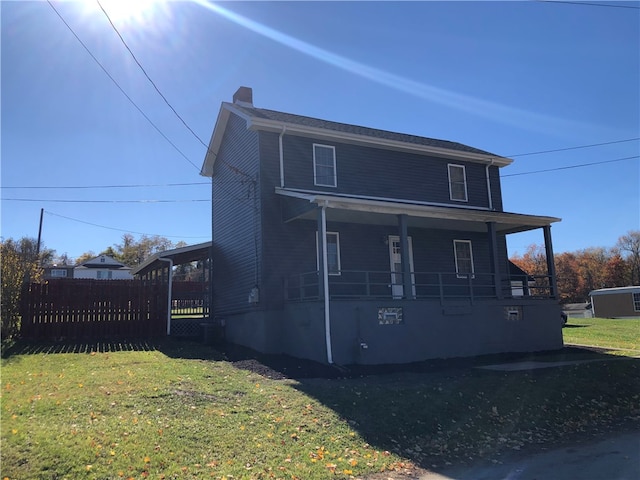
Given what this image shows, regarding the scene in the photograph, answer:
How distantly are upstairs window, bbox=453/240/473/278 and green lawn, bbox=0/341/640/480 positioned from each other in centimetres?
733

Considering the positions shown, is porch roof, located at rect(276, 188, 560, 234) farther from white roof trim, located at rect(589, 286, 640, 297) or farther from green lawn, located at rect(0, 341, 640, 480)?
white roof trim, located at rect(589, 286, 640, 297)

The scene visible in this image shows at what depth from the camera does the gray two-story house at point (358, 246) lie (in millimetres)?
13258

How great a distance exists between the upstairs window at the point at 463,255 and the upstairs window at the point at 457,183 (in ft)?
5.90

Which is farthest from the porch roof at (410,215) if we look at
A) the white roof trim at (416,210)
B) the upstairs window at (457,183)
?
the upstairs window at (457,183)

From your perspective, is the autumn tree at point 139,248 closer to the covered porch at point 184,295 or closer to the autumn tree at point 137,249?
the autumn tree at point 137,249

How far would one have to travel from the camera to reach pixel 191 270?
247ft

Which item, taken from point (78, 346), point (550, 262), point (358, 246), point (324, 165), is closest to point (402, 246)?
point (358, 246)

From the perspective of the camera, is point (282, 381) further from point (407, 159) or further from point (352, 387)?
point (407, 159)

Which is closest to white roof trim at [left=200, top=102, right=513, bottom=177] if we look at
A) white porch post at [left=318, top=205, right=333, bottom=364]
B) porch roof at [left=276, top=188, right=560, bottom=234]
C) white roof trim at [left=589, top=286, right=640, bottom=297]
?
porch roof at [left=276, top=188, right=560, bottom=234]

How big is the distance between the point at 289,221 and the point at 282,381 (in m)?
6.50

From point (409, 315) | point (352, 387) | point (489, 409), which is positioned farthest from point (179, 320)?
point (489, 409)

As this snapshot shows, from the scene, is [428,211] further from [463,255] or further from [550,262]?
[550,262]

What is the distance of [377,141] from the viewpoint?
1766 cm

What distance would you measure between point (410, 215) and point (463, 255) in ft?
18.6
